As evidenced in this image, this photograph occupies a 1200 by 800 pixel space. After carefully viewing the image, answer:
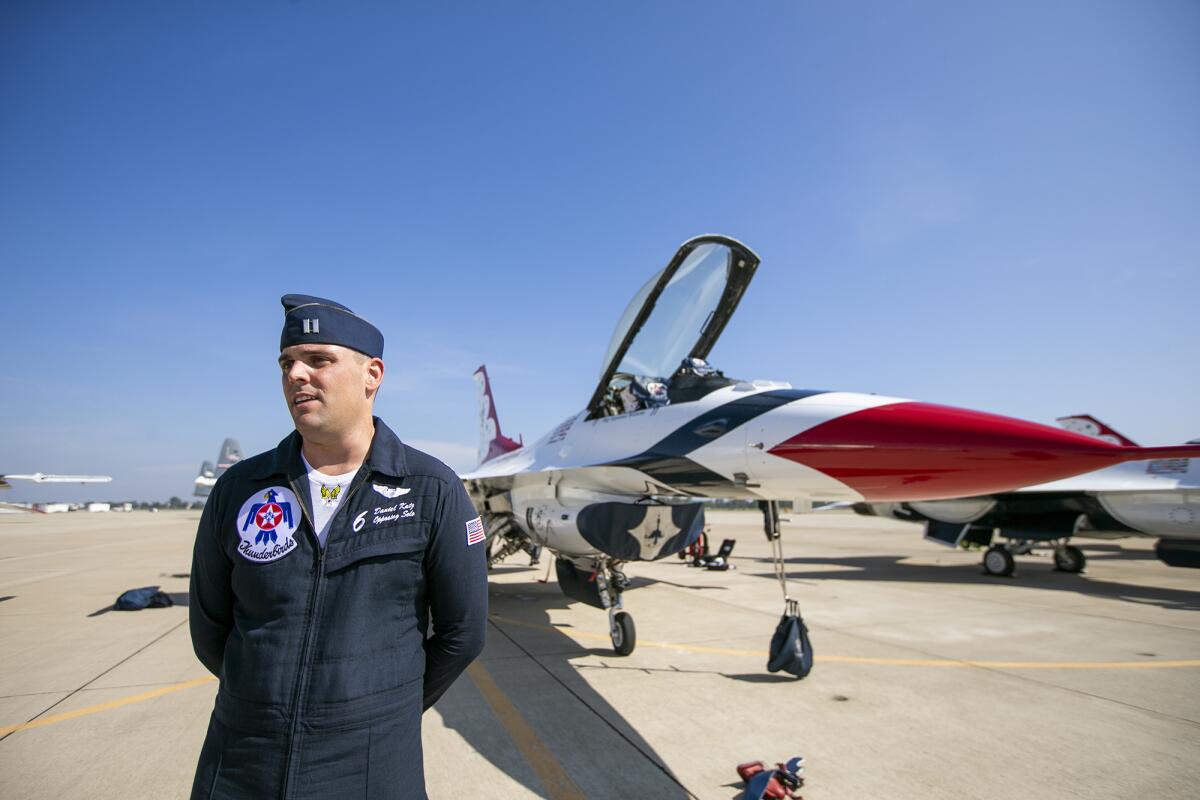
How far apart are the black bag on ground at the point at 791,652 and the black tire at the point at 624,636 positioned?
1.35 metres

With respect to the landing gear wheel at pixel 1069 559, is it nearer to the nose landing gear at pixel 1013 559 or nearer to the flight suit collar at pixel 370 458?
the nose landing gear at pixel 1013 559

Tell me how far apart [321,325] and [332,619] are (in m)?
0.78

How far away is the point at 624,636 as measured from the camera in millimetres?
5352

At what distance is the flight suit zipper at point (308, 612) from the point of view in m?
1.31

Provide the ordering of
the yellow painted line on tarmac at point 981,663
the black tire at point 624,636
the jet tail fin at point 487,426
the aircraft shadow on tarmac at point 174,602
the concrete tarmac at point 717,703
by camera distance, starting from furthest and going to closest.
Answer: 1. the jet tail fin at point 487,426
2. the aircraft shadow on tarmac at point 174,602
3. the black tire at point 624,636
4. the yellow painted line on tarmac at point 981,663
5. the concrete tarmac at point 717,703

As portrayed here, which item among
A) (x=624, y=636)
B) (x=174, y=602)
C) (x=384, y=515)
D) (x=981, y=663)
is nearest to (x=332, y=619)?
(x=384, y=515)

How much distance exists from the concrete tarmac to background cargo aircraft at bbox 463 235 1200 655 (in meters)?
1.22

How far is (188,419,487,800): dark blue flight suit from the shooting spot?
1.34 m

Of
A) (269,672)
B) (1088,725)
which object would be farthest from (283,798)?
(1088,725)

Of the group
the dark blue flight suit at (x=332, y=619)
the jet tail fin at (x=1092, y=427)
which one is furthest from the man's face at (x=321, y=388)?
the jet tail fin at (x=1092, y=427)

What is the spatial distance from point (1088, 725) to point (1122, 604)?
6611 millimetres

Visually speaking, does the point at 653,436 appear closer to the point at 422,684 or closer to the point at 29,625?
the point at 422,684

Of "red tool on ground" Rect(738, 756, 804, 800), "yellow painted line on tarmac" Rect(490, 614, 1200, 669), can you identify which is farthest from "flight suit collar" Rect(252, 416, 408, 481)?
"yellow painted line on tarmac" Rect(490, 614, 1200, 669)

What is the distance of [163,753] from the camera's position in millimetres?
3273
